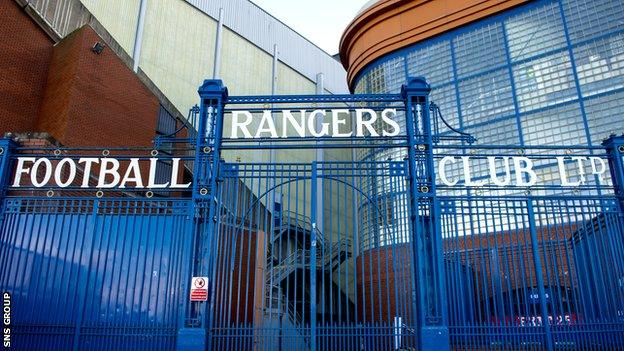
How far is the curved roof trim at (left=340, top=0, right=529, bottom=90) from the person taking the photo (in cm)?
1962

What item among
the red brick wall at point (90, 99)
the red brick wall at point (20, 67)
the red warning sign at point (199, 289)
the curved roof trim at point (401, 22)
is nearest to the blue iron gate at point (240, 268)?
the red warning sign at point (199, 289)

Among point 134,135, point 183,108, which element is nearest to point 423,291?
point 134,135

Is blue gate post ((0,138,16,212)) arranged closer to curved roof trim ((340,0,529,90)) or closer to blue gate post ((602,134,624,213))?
blue gate post ((602,134,624,213))

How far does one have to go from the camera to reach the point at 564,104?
16.7m

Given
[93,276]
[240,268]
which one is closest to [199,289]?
[240,268]

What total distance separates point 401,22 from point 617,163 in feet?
46.4

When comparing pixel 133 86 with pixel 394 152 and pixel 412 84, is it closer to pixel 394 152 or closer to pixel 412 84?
pixel 394 152

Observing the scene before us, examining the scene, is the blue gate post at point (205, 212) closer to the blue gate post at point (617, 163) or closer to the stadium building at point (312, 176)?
the stadium building at point (312, 176)

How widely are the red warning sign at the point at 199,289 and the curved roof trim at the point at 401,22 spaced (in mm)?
16076

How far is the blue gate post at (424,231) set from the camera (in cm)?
776

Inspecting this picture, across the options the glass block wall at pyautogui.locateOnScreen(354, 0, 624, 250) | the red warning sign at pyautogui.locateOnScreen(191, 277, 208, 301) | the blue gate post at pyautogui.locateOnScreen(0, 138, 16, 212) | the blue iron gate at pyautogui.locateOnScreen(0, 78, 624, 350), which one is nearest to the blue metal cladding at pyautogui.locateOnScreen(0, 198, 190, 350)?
the blue iron gate at pyautogui.locateOnScreen(0, 78, 624, 350)

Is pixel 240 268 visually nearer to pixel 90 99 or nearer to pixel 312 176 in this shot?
pixel 312 176

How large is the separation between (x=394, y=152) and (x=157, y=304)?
45.1ft

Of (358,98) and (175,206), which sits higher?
(358,98)
